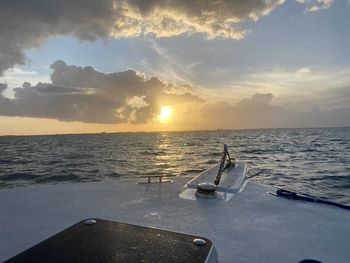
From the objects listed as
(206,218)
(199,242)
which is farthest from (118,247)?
(206,218)

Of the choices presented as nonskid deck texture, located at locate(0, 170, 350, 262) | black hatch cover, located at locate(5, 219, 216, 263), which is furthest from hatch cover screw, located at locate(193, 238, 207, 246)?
nonskid deck texture, located at locate(0, 170, 350, 262)

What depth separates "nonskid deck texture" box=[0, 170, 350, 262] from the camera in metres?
4.11

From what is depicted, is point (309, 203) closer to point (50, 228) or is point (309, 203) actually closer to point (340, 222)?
point (340, 222)

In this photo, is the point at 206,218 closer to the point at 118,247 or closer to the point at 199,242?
the point at 199,242

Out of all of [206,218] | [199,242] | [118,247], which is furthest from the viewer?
[206,218]

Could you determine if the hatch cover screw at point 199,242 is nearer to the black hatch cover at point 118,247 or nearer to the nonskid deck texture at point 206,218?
the black hatch cover at point 118,247

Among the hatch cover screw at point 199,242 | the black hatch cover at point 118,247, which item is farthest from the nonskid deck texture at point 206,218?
the black hatch cover at point 118,247

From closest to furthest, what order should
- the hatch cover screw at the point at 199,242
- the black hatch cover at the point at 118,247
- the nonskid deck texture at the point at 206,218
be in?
the black hatch cover at the point at 118,247 < the hatch cover screw at the point at 199,242 < the nonskid deck texture at the point at 206,218

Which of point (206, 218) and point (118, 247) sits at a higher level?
point (118, 247)

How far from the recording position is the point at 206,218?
539 cm

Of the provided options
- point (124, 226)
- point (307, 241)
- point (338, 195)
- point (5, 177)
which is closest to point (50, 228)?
point (124, 226)

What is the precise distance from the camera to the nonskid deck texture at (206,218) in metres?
4.11

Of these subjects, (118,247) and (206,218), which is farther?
(206,218)

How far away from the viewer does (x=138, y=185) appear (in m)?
8.26
